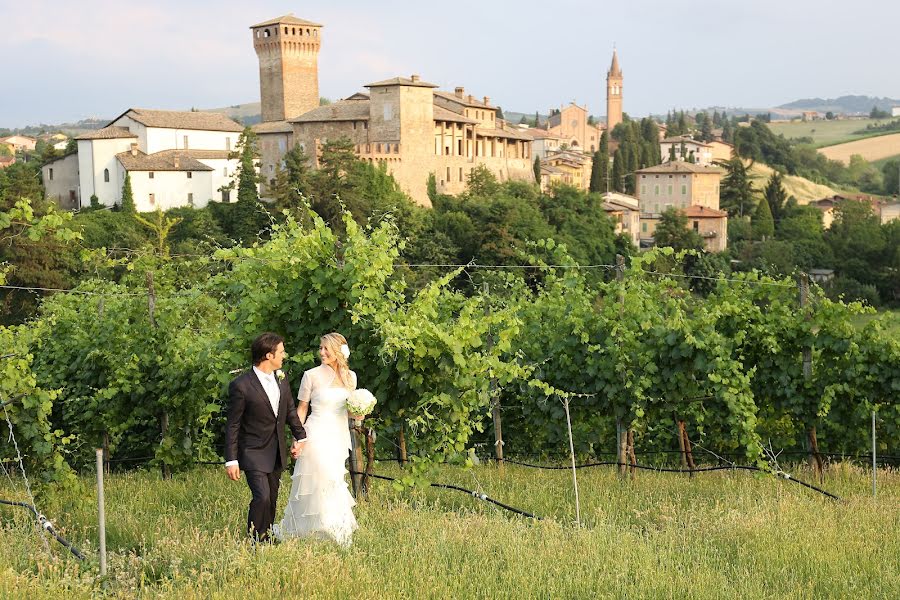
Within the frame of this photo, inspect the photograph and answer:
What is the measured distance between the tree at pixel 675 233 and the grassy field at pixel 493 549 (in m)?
59.6

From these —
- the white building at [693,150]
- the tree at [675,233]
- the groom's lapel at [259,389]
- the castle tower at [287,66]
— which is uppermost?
the castle tower at [287,66]

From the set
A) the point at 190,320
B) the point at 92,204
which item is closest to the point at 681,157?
the point at 92,204

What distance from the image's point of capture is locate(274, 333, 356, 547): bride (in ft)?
18.9

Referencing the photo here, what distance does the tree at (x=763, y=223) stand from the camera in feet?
252

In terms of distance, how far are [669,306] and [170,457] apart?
4.11m

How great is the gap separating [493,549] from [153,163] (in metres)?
49.8

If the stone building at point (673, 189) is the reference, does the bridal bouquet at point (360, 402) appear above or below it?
below

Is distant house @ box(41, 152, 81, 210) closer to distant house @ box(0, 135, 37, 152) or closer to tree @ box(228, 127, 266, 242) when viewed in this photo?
tree @ box(228, 127, 266, 242)

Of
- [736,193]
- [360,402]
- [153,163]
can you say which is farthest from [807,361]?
[736,193]

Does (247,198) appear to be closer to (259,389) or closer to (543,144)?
(259,389)

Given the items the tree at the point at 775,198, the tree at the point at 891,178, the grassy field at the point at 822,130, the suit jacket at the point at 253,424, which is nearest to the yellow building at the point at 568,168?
the tree at the point at 775,198

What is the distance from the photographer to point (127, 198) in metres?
50.5

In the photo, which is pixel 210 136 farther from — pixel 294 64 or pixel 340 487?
pixel 340 487

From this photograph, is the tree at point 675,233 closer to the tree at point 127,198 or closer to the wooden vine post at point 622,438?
the tree at point 127,198
